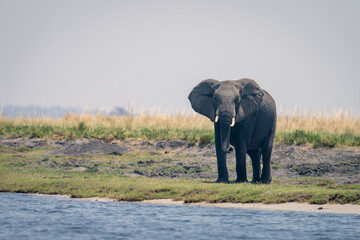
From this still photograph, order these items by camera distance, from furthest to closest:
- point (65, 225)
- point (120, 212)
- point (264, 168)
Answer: point (264, 168)
point (120, 212)
point (65, 225)

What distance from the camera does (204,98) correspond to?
65.8 ft

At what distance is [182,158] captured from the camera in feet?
87.1

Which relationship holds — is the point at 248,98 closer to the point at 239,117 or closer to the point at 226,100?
the point at 239,117

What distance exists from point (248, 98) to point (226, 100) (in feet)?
4.14

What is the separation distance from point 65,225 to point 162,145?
1443 centimetres

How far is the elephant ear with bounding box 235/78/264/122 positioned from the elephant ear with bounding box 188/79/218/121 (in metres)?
0.87

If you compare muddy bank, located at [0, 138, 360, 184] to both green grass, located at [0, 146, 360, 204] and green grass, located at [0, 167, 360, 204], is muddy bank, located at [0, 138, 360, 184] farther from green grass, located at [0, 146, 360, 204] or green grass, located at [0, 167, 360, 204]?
green grass, located at [0, 167, 360, 204]

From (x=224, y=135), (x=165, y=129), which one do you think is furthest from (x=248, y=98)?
(x=165, y=129)

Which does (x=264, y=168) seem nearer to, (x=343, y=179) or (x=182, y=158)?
(x=343, y=179)

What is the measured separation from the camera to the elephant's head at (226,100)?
1859 centimetres

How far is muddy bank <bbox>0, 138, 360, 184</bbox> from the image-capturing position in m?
22.8

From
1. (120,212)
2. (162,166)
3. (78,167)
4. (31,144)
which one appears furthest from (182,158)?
(120,212)

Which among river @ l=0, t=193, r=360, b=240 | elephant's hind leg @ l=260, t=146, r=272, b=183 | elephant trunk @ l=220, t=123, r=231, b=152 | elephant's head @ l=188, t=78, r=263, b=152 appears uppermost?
elephant's head @ l=188, t=78, r=263, b=152

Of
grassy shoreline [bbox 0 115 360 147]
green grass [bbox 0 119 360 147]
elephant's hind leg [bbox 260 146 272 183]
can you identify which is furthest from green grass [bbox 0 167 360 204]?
grassy shoreline [bbox 0 115 360 147]
